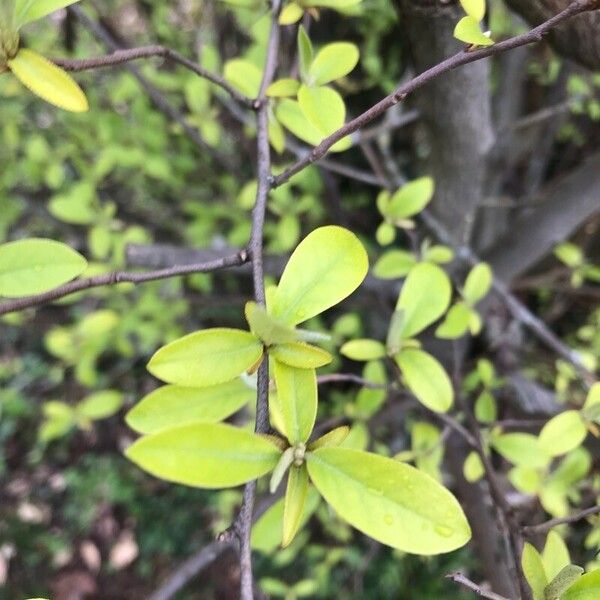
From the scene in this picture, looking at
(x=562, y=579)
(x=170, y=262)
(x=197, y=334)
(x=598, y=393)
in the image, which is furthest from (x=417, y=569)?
(x=197, y=334)

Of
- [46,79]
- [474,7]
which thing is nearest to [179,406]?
[46,79]

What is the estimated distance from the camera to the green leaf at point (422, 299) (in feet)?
1.88

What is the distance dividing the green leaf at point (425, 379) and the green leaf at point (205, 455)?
248 millimetres

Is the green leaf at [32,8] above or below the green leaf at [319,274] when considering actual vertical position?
above

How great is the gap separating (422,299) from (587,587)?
→ 0.96ft

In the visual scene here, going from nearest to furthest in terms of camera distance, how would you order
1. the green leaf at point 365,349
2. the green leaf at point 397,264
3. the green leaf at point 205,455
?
1. the green leaf at point 205,455
2. the green leaf at point 365,349
3. the green leaf at point 397,264

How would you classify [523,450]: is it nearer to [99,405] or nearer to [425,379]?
[425,379]

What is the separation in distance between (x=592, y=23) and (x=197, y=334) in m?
0.44

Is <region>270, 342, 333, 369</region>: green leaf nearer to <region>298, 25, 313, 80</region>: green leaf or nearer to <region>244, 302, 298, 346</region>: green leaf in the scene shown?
<region>244, 302, 298, 346</region>: green leaf

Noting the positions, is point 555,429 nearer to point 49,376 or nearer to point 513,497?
point 513,497

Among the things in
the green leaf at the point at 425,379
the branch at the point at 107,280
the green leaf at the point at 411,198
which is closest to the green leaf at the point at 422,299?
the green leaf at the point at 425,379

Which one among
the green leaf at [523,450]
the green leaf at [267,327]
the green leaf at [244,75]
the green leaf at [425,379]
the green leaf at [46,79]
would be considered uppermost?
the green leaf at [46,79]

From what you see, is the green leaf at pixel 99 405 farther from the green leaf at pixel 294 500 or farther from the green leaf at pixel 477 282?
the green leaf at pixel 294 500

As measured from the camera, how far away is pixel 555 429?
0.59 m
